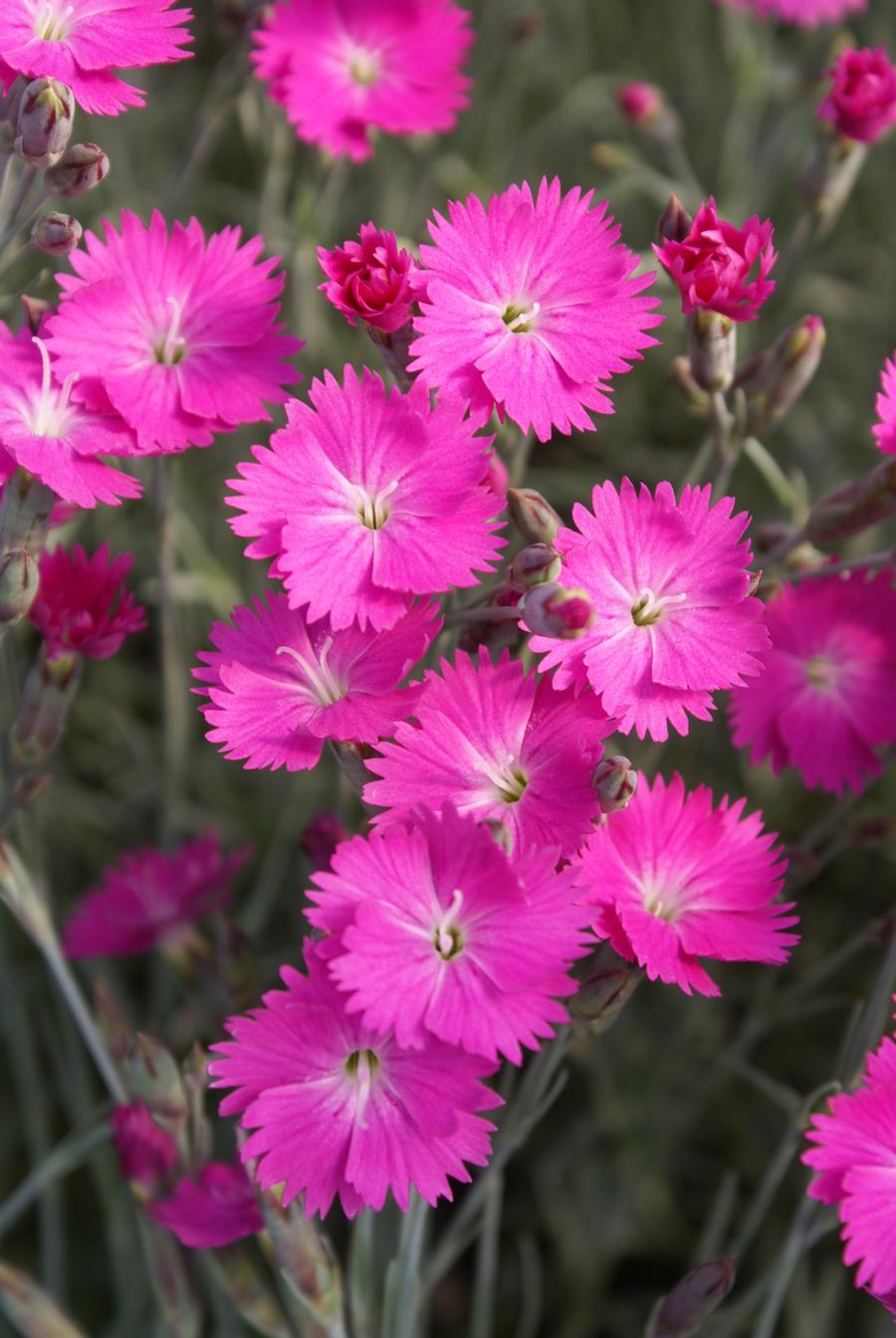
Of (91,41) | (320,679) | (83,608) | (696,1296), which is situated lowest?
(696,1296)

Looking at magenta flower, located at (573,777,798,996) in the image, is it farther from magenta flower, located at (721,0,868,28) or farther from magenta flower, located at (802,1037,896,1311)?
magenta flower, located at (721,0,868,28)

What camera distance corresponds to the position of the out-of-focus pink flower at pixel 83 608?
97cm

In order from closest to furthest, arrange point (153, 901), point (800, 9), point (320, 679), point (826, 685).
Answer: point (320, 679)
point (826, 685)
point (153, 901)
point (800, 9)

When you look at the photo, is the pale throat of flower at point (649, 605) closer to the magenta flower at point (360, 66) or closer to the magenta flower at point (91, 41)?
the magenta flower at point (91, 41)

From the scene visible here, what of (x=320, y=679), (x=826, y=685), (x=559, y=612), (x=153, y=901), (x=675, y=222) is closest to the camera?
(x=559, y=612)

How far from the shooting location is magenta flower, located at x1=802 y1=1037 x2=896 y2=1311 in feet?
2.55

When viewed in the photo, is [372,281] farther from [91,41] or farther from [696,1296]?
[696,1296]

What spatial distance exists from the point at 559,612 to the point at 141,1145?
0.51 m

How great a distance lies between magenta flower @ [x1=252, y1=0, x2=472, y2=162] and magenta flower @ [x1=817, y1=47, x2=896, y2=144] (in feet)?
1.15

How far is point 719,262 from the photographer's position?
87 cm

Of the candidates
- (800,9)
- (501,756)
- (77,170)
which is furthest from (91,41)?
(800,9)

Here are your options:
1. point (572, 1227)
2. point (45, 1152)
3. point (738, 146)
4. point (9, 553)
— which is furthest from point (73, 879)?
point (738, 146)

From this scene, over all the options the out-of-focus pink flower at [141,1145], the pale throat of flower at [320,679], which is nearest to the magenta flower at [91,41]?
the pale throat of flower at [320,679]

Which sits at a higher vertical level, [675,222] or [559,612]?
[675,222]
